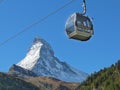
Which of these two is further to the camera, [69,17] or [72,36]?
[69,17]

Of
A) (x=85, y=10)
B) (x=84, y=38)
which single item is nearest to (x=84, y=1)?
(x=85, y=10)

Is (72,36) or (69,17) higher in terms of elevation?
(69,17)

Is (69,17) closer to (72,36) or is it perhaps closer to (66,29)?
(66,29)

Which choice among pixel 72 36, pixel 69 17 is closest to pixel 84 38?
pixel 72 36
